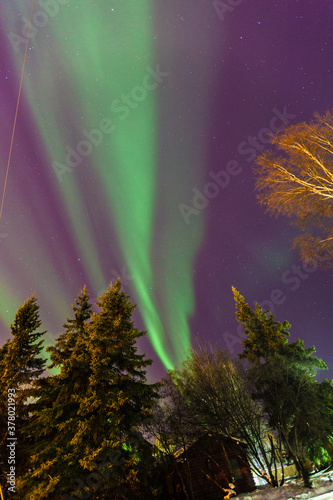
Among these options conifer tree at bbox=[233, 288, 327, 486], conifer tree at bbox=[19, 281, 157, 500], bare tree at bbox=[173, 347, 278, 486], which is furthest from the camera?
conifer tree at bbox=[233, 288, 327, 486]

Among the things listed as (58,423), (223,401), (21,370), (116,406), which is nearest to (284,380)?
(223,401)

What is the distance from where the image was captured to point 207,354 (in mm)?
21062

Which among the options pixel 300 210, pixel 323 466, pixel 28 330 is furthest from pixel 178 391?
pixel 300 210

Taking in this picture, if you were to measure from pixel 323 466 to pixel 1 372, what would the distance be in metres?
31.2

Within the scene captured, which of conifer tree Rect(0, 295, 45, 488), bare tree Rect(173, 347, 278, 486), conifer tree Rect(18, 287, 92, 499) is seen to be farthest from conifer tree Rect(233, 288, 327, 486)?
conifer tree Rect(0, 295, 45, 488)

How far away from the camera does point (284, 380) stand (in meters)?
19.4

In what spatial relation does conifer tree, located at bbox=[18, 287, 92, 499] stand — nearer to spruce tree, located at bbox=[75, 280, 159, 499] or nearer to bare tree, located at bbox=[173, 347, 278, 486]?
spruce tree, located at bbox=[75, 280, 159, 499]

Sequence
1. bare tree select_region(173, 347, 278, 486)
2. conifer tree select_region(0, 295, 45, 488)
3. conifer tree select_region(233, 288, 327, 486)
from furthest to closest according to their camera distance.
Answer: conifer tree select_region(233, 288, 327, 486) → bare tree select_region(173, 347, 278, 486) → conifer tree select_region(0, 295, 45, 488)

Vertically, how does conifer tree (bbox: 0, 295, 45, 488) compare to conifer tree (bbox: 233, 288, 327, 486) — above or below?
above

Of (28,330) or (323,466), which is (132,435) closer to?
(28,330)

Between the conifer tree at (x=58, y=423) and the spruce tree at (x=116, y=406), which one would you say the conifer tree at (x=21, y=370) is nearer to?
the conifer tree at (x=58, y=423)

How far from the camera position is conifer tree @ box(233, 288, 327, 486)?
17.8m

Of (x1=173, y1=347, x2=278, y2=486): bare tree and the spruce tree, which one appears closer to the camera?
the spruce tree

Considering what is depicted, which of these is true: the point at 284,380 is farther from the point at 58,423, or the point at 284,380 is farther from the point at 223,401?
the point at 58,423
